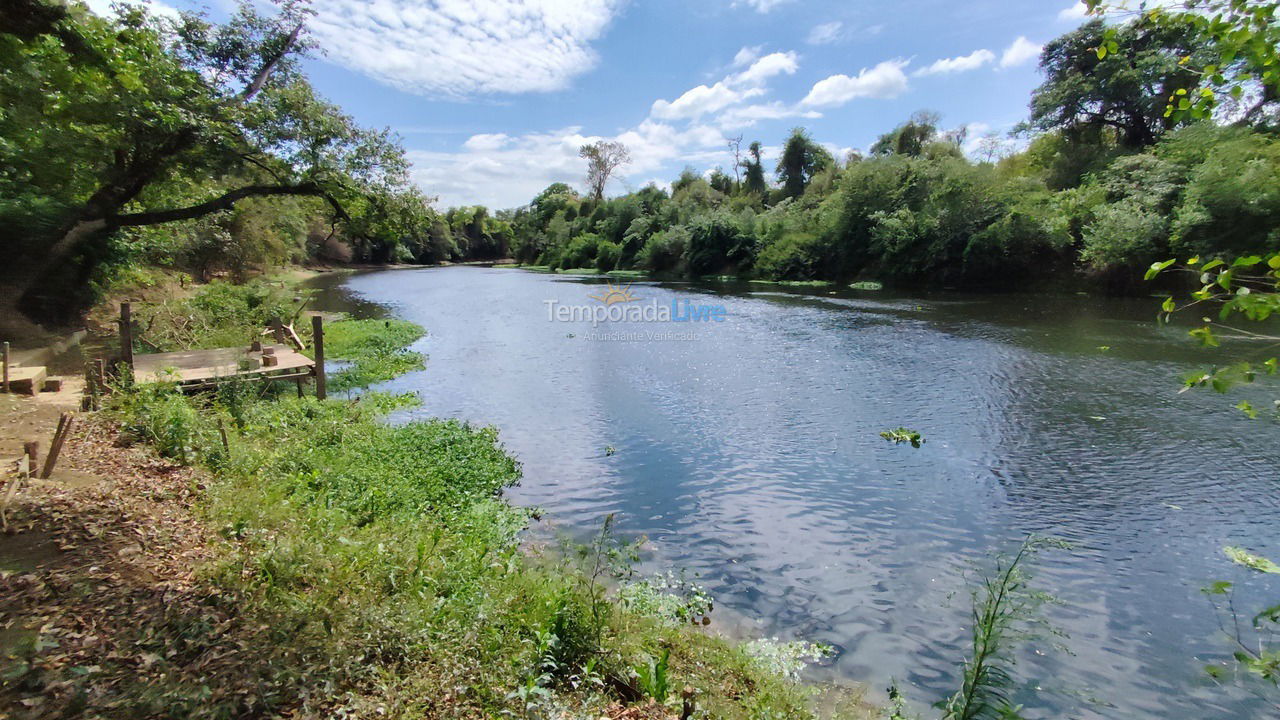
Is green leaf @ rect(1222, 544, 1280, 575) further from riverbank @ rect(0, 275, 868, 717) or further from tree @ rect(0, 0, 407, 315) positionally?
tree @ rect(0, 0, 407, 315)

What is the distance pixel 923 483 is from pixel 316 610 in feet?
24.8

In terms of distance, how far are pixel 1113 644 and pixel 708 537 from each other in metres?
3.84

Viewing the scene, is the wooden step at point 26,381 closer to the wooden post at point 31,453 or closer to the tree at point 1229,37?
the wooden post at point 31,453

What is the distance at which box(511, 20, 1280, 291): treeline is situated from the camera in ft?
77.0

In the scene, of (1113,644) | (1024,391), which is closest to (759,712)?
(1113,644)

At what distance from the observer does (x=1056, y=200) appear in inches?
1253

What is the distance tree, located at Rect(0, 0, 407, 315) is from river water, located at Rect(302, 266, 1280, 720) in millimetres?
5475

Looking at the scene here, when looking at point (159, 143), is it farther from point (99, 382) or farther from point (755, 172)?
point (755, 172)

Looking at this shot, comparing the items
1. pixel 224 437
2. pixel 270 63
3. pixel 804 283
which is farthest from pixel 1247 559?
pixel 804 283

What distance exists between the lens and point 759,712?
4.04m

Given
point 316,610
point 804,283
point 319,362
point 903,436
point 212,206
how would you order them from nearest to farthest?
1. point 316,610
2. point 903,436
3. point 319,362
4. point 212,206
5. point 804,283

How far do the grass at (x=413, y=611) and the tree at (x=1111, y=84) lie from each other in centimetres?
3965

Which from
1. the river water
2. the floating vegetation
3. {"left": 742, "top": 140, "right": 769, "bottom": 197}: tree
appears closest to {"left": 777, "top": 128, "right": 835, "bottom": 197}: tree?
{"left": 742, "top": 140, "right": 769, "bottom": 197}: tree

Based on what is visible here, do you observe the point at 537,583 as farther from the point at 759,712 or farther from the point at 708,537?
the point at 708,537
